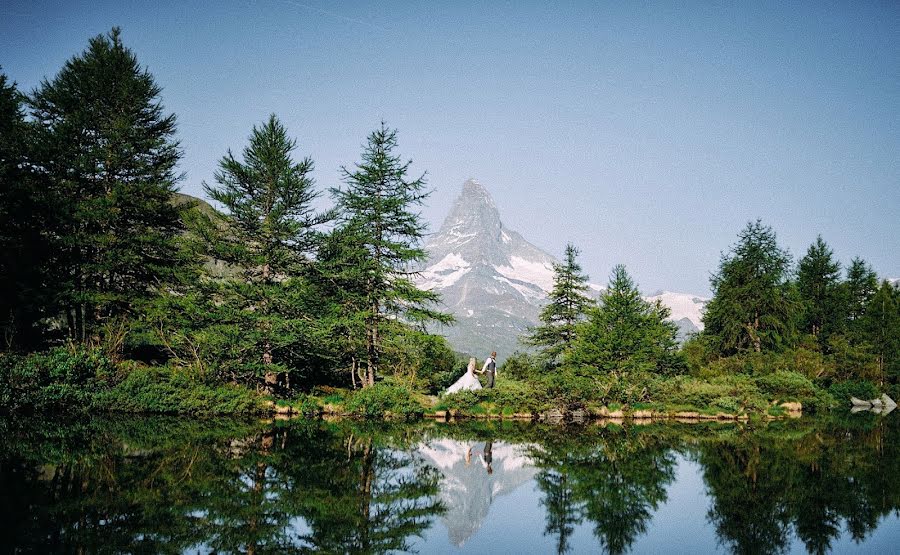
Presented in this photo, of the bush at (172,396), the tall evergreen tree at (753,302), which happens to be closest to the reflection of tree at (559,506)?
the bush at (172,396)

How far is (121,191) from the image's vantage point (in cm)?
2433

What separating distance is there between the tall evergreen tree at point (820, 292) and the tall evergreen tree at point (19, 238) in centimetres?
5611

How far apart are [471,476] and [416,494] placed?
6.35 ft

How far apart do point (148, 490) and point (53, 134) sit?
22.1m

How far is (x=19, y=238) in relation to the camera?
2378 centimetres

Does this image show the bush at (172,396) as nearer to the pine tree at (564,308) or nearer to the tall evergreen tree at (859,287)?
the pine tree at (564,308)

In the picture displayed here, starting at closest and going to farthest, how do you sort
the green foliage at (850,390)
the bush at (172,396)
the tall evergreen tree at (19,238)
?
the bush at (172,396), the tall evergreen tree at (19,238), the green foliage at (850,390)

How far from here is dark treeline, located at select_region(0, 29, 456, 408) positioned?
71.9 ft

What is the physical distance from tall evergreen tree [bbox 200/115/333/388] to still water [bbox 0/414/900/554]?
213 inches

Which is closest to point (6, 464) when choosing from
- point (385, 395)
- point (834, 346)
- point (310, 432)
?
point (310, 432)

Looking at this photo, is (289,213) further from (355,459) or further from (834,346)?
(834,346)

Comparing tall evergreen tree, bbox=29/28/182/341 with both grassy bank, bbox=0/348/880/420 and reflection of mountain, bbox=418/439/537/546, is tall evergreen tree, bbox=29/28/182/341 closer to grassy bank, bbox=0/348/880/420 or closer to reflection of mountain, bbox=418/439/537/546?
grassy bank, bbox=0/348/880/420

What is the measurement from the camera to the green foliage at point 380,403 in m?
21.6

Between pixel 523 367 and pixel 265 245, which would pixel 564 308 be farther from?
pixel 265 245
